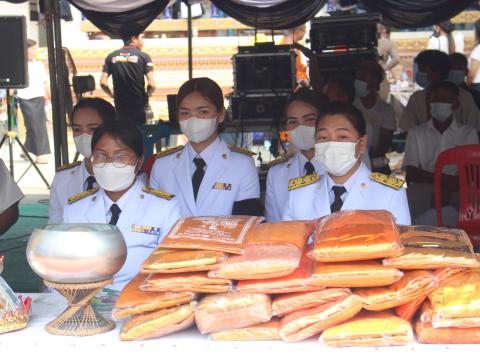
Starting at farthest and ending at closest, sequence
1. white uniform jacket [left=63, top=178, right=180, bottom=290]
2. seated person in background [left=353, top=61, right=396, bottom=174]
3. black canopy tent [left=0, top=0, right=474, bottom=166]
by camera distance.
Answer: seated person in background [left=353, top=61, right=396, bottom=174] < black canopy tent [left=0, top=0, right=474, bottom=166] < white uniform jacket [left=63, top=178, right=180, bottom=290]

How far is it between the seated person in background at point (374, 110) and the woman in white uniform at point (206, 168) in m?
3.23

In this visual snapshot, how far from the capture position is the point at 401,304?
210 centimetres

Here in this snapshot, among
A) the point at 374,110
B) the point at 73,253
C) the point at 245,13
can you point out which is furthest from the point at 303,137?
the point at 245,13

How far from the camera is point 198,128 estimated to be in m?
3.99

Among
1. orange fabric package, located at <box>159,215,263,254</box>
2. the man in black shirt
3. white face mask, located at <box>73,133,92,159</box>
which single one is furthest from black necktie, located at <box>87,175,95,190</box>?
the man in black shirt

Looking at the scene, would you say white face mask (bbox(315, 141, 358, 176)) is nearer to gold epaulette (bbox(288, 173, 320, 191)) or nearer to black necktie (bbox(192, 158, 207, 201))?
gold epaulette (bbox(288, 173, 320, 191))

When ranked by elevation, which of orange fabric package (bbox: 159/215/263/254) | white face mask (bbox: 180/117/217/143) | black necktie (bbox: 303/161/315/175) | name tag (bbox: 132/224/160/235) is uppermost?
white face mask (bbox: 180/117/217/143)

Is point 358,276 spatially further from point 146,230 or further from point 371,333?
point 146,230

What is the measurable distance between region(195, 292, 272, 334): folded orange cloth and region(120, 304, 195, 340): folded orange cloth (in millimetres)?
31

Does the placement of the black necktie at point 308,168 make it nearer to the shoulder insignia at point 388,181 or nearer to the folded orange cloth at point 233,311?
the shoulder insignia at point 388,181

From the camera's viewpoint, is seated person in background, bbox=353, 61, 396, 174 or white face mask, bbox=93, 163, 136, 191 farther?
seated person in background, bbox=353, 61, 396, 174

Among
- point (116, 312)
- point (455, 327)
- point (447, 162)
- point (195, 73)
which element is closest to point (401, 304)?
point (455, 327)

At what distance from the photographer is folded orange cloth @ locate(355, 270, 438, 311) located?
2.06m

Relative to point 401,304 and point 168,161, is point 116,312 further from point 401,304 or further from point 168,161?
point 168,161
